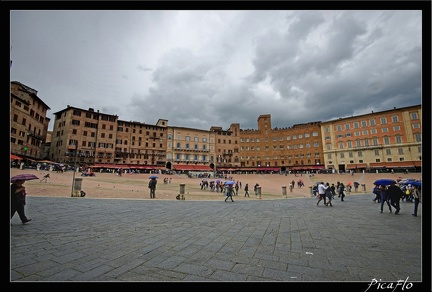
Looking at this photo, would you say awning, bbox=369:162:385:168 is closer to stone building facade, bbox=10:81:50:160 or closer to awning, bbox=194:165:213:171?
awning, bbox=194:165:213:171

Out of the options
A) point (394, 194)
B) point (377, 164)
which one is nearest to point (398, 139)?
point (377, 164)

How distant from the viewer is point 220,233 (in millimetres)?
4695

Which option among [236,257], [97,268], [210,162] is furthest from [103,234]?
[210,162]

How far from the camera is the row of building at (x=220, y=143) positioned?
127 ft

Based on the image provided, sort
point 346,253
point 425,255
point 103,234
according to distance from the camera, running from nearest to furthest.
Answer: point 425,255 → point 346,253 → point 103,234

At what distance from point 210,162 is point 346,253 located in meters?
56.8

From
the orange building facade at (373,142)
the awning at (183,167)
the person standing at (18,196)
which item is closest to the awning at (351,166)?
the orange building facade at (373,142)

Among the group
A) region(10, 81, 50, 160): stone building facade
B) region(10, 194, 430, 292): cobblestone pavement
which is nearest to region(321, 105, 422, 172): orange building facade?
region(10, 194, 430, 292): cobblestone pavement

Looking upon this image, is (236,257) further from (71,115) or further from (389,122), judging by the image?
(389,122)

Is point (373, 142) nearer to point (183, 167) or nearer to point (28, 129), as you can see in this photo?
point (183, 167)

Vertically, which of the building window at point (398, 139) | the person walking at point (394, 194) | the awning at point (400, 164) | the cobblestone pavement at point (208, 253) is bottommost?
the cobblestone pavement at point (208, 253)

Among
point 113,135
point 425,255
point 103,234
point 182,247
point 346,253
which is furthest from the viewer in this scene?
point 113,135

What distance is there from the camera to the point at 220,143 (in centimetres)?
6247

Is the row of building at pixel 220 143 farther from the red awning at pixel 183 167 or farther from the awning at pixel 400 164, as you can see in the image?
the red awning at pixel 183 167
